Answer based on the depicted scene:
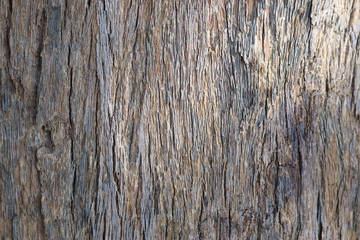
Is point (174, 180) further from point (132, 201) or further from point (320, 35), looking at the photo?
point (320, 35)

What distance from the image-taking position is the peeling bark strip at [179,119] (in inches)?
40.9

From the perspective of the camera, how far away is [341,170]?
3.51 feet

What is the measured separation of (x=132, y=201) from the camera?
3.50 ft

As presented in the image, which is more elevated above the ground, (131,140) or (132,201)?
(131,140)

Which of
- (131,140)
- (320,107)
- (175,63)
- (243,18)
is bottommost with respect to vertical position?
(131,140)

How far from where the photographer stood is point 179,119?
1059 millimetres

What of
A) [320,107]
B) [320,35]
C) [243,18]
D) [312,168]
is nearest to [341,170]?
[312,168]

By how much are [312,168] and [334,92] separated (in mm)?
236

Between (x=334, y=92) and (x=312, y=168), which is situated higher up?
(x=334, y=92)

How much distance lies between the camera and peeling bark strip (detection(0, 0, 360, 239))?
3.41 feet

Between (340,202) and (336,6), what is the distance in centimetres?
58

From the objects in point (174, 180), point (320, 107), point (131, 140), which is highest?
point (320, 107)

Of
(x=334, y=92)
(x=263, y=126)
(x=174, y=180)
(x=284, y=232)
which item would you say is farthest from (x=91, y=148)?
(x=334, y=92)

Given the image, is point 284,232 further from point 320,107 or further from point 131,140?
point 131,140
